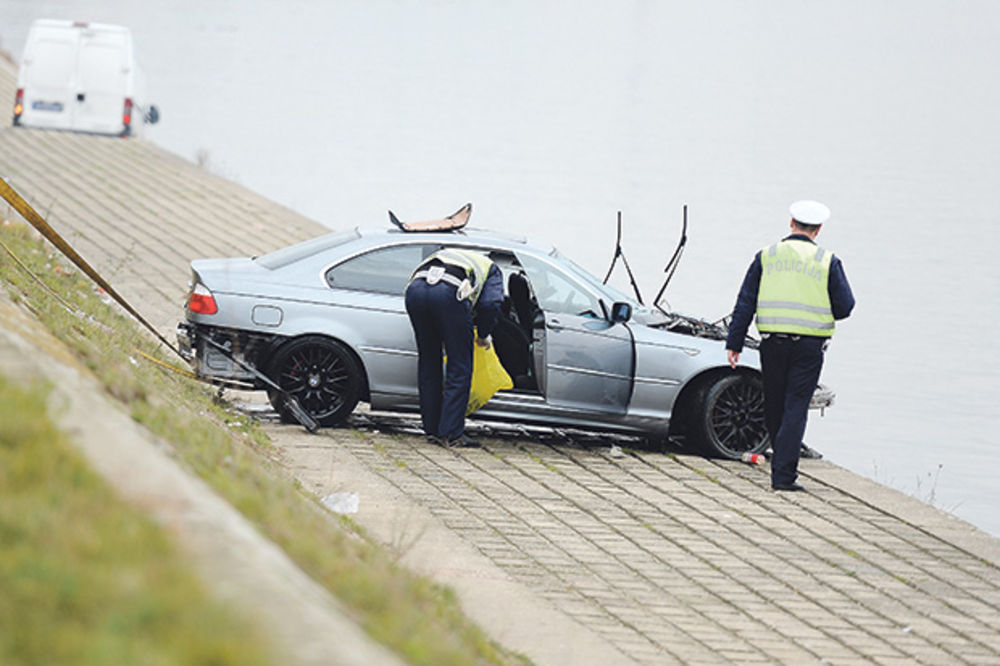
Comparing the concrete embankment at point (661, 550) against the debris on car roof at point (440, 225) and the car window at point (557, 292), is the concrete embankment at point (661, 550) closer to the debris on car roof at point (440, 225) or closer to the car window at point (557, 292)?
the car window at point (557, 292)

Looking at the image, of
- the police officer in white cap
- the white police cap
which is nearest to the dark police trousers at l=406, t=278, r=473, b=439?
the police officer in white cap

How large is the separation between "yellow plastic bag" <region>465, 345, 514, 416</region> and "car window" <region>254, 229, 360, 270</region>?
4.57 feet

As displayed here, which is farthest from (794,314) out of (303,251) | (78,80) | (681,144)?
(681,144)

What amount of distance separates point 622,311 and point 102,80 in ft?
63.5

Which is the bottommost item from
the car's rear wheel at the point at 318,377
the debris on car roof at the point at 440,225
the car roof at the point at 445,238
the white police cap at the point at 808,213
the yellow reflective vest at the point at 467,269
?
the car's rear wheel at the point at 318,377

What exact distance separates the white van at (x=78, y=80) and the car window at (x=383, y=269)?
1774 centimetres

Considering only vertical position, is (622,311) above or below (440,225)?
below

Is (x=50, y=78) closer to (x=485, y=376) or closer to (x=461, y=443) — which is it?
(x=461, y=443)

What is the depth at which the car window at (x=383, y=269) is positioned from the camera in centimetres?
1135

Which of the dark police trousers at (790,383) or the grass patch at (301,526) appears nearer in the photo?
the grass patch at (301,526)

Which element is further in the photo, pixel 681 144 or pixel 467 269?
pixel 681 144

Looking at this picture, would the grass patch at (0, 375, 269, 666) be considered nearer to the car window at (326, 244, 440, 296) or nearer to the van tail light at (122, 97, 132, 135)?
the car window at (326, 244, 440, 296)

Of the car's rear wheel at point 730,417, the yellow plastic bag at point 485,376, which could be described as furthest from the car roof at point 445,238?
the car's rear wheel at point 730,417

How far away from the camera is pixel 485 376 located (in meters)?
11.0
